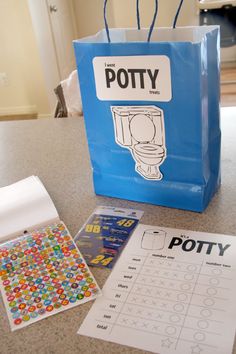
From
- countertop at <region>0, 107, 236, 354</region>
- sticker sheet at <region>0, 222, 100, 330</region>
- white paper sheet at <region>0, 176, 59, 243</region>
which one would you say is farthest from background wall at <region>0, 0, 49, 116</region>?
sticker sheet at <region>0, 222, 100, 330</region>

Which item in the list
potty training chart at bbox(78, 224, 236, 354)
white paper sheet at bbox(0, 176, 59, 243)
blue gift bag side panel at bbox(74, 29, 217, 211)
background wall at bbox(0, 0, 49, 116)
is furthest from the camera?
background wall at bbox(0, 0, 49, 116)

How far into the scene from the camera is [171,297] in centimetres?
57

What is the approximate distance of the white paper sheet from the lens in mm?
768

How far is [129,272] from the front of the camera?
2.08ft


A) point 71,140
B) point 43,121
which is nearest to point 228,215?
point 71,140

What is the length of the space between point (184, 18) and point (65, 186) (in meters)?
3.86

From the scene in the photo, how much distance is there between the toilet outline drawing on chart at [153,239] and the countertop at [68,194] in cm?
3

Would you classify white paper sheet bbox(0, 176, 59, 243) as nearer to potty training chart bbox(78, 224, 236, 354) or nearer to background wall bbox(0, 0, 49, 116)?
potty training chart bbox(78, 224, 236, 354)

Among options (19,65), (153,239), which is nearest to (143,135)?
(153,239)

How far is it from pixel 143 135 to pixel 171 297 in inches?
11.9

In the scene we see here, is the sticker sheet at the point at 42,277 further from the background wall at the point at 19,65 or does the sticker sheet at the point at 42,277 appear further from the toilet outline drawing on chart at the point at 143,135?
the background wall at the point at 19,65

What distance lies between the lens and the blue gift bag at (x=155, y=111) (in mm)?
644

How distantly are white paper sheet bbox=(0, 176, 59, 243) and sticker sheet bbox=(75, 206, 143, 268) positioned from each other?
0.08 meters

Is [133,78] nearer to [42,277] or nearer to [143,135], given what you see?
[143,135]
